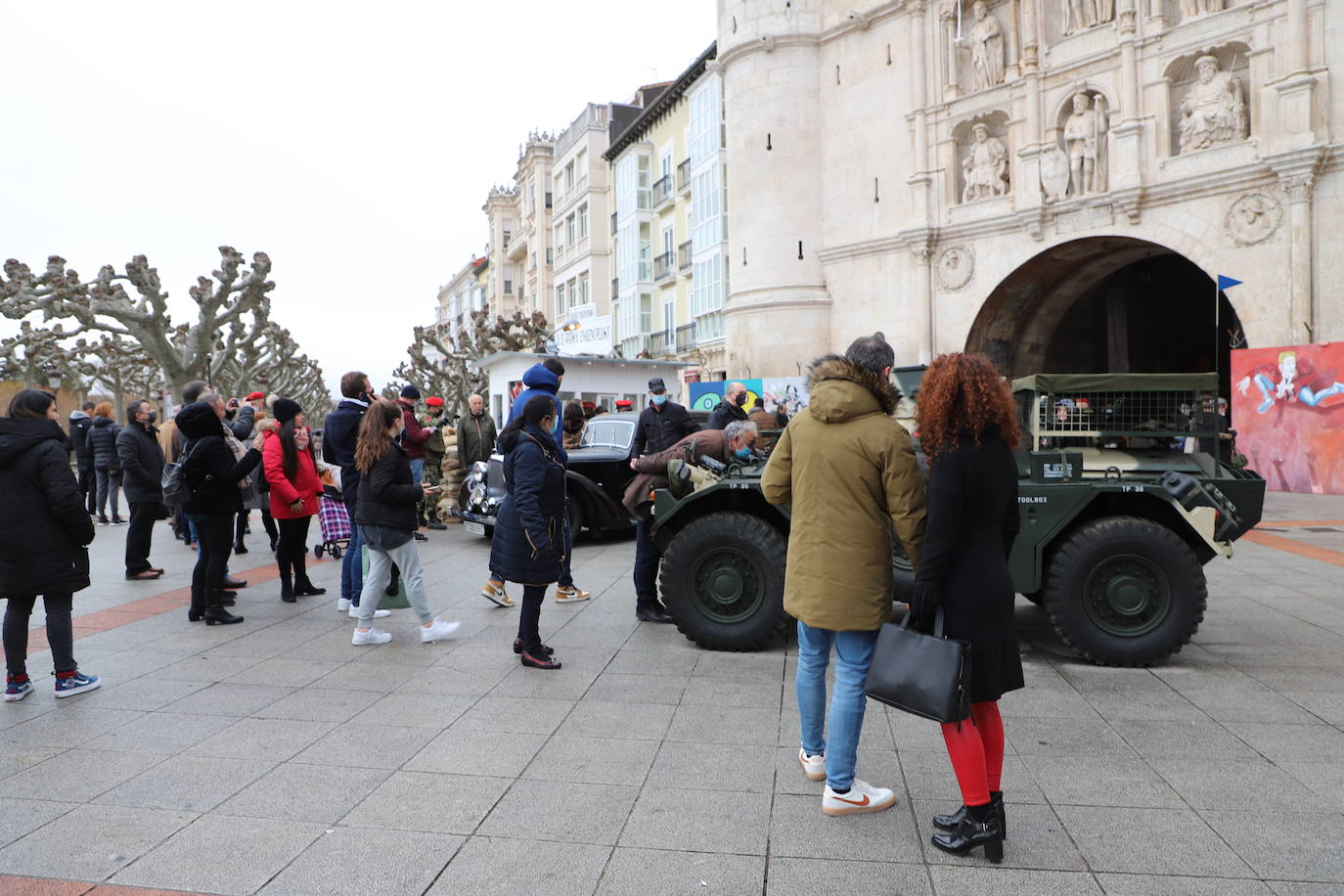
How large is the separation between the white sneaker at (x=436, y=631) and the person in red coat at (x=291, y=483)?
1.90 meters

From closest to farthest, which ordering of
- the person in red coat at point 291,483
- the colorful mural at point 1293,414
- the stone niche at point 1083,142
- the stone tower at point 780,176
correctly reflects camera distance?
1. the person in red coat at point 291,483
2. the colorful mural at point 1293,414
3. the stone niche at point 1083,142
4. the stone tower at point 780,176

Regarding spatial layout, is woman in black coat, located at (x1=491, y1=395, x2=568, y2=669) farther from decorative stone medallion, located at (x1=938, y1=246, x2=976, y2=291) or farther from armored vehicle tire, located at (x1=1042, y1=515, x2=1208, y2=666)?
decorative stone medallion, located at (x1=938, y1=246, x2=976, y2=291)

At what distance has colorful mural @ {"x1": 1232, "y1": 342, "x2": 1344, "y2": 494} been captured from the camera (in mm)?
15234

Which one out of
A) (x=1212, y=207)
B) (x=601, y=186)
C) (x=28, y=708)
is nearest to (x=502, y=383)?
(x=28, y=708)

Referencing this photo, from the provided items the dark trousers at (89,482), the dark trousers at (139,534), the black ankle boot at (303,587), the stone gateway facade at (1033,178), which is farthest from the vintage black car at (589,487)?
the stone gateway facade at (1033,178)

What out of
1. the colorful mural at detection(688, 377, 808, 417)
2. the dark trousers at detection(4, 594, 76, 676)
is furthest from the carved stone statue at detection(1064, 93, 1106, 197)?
the dark trousers at detection(4, 594, 76, 676)

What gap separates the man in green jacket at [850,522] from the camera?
3.26m

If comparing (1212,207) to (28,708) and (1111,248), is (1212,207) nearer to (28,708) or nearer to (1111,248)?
(1111,248)

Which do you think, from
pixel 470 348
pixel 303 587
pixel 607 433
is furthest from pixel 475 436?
pixel 470 348

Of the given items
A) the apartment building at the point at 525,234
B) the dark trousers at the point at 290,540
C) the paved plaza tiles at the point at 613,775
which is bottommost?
the paved plaza tiles at the point at 613,775

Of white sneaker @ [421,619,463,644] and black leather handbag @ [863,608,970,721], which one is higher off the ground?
black leather handbag @ [863,608,970,721]

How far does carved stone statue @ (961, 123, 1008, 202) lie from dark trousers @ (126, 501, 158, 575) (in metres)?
19.9

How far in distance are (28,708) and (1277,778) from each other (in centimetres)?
614

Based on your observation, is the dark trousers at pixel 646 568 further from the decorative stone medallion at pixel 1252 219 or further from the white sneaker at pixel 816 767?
the decorative stone medallion at pixel 1252 219
